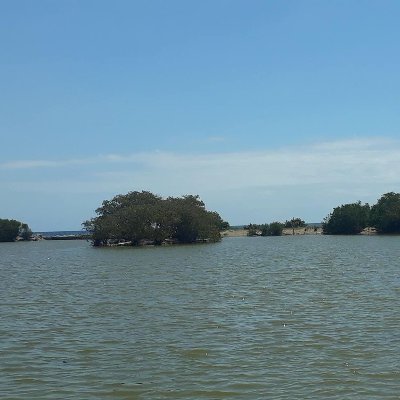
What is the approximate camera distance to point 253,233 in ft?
489

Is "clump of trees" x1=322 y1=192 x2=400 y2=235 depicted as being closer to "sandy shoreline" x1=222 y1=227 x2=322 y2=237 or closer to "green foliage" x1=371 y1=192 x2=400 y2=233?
"green foliage" x1=371 y1=192 x2=400 y2=233

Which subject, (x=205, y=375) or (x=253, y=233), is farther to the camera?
(x=253, y=233)

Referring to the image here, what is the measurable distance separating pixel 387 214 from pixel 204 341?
106307 millimetres

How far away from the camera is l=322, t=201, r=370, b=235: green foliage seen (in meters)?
127

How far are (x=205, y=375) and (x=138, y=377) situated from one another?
4.51 feet

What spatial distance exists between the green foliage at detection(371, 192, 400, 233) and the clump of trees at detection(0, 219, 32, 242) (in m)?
76.5

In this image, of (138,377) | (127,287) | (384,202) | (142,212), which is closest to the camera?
(138,377)

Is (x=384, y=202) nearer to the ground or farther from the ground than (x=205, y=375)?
farther from the ground

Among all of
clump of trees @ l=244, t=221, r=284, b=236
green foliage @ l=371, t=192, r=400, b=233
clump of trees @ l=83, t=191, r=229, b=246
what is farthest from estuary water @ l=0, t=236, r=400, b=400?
clump of trees @ l=244, t=221, r=284, b=236

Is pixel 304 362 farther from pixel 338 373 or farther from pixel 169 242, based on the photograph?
pixel 169 242

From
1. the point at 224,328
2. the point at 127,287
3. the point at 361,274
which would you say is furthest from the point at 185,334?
the point at 361,274

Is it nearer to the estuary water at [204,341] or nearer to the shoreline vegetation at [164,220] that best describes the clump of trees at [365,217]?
the shoreline vegetation at [164,220]

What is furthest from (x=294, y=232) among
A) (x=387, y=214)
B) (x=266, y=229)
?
(x=387, y=214)

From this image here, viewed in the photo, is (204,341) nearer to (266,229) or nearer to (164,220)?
(164,220)
